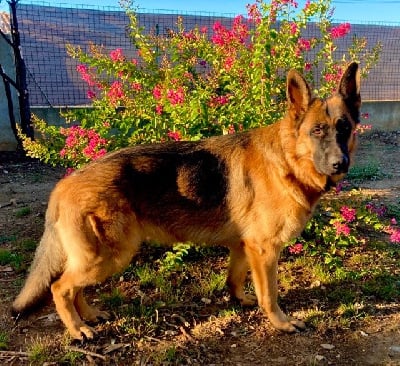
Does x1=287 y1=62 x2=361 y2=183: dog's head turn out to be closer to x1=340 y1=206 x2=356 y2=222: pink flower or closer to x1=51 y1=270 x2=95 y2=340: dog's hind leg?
x1=340 y1=206 x2=356 y2=222: pink flower

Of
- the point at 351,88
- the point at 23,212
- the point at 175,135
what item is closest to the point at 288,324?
the point at 351,88

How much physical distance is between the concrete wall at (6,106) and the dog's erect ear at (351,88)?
26.5ft

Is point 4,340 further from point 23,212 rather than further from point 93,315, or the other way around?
point 23,212

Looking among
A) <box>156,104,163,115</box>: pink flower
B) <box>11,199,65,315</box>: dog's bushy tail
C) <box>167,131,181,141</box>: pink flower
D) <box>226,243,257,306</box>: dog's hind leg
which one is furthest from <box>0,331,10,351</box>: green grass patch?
<box>156,104,163,115</box>: pink flower

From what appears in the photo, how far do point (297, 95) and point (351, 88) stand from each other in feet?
1.54

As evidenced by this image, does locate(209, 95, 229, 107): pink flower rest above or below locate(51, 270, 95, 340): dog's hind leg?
above

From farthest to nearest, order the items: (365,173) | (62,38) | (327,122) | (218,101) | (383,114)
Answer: (383,114) → (62,38) → (365,173) → (218,101) → (327,122)

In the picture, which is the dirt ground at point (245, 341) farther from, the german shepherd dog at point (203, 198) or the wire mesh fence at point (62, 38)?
the wire mesh fence at point (62, 38)

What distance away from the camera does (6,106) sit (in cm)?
957

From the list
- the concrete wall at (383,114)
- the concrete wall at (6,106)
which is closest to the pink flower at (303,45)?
the concrete wall at (6,106)

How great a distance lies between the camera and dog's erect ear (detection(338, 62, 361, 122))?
3549mm

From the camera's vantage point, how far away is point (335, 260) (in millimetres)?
4781

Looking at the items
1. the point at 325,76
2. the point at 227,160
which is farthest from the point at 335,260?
the point at 325,76

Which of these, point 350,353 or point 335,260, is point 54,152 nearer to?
point 335,260
